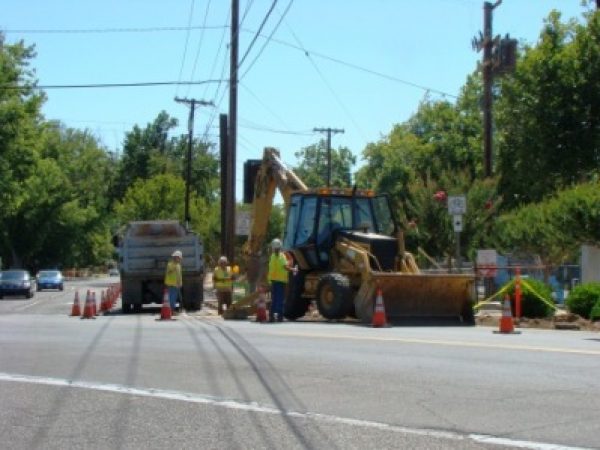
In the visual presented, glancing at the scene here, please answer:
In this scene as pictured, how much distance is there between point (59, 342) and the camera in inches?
587

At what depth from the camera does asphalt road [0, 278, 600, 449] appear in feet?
25.0

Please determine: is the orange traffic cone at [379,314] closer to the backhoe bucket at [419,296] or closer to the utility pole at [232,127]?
the backhoe bucket at [419,296]

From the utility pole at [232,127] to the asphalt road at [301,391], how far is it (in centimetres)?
1410

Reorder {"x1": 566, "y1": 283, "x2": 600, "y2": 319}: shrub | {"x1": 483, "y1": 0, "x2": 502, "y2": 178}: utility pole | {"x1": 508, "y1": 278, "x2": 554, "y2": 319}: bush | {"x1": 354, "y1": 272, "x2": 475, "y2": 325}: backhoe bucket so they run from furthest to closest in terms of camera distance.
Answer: {"x1": 483, "y1": 0, "x2": 502, "y2": 178}: utility pole < {"x1": 508, "y1": 278, "x2": 554, "y2": 319}: bush < {"x1": 566, "y1": 283, "x2": 600, "y2": 319}: shrub < {"x1": 354, "y1": 272, "x2": 475, "y2": 325}: backhoe bucket

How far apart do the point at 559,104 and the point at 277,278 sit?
17.2m

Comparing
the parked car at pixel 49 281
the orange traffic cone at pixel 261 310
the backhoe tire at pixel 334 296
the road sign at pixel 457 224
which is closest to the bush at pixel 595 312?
the road sign at pixel 457 224

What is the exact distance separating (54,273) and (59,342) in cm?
4377

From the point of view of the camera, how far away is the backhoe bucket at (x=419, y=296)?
728 inches

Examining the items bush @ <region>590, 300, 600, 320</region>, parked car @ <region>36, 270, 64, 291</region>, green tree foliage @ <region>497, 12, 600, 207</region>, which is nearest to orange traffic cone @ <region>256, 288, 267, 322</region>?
bush @ <region>590, 300, 600, 320</region>

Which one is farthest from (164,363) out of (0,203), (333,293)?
(0,203)

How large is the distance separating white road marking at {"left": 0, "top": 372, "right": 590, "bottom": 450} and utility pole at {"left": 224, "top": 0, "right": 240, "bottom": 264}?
18.2 metres

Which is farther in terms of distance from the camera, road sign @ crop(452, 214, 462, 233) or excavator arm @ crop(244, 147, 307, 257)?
excavator arm @ crop(244, 147, 307, 257)

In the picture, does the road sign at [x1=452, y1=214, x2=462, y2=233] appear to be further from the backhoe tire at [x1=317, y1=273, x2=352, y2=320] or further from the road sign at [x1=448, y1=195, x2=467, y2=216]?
the backhoe tire at [x1=317, y1=273, x2=352, y2=320]

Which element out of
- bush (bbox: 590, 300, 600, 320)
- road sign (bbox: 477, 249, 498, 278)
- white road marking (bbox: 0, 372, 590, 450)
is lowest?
white road marking (bbox: 0, 372, 590, 450)
